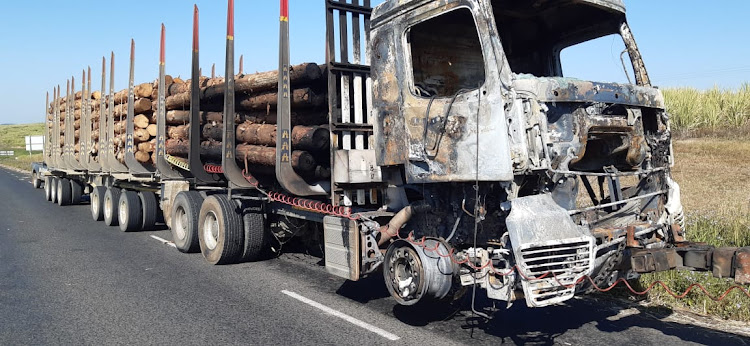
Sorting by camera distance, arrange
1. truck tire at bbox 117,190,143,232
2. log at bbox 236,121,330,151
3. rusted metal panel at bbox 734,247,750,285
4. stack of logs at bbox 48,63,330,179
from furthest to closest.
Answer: truck tire at bbox 117,190,143,232
stack of logs at bbox 48,63,330,179
log at bbox 236,121,330,151
rusted metal panel at bbox 734,247,750,285

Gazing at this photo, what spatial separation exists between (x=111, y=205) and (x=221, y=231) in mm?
6218

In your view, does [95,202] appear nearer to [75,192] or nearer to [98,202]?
[98,202]

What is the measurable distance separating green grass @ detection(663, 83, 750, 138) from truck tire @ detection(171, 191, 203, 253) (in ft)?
47.6

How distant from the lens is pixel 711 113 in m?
17.7

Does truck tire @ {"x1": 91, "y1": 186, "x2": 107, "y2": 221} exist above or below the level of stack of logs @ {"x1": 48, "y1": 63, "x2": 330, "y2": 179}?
below

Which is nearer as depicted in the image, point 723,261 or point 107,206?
point 723,261

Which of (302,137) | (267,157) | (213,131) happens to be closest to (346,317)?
(302,137)

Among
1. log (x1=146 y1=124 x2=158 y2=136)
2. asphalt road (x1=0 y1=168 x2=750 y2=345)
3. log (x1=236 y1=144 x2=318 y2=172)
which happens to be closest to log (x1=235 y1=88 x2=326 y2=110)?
log (x1=236 y1=144 x2=318 y2=172)

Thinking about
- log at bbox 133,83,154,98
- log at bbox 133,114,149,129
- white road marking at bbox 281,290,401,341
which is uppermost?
log at bbox 133,83,154,98

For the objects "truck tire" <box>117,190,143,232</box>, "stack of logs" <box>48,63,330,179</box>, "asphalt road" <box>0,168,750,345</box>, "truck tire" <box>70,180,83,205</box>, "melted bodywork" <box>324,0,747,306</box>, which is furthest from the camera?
"truck tire" <box>70,180,83,205</box>

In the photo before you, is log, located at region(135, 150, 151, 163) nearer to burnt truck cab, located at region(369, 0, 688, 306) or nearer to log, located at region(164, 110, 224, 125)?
log, located at region(164, 110, 224, 125)

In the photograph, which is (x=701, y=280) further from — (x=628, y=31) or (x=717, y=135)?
(x=717, y=135)

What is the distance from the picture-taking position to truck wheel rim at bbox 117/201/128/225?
12236 millimetres

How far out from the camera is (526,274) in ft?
13.6
